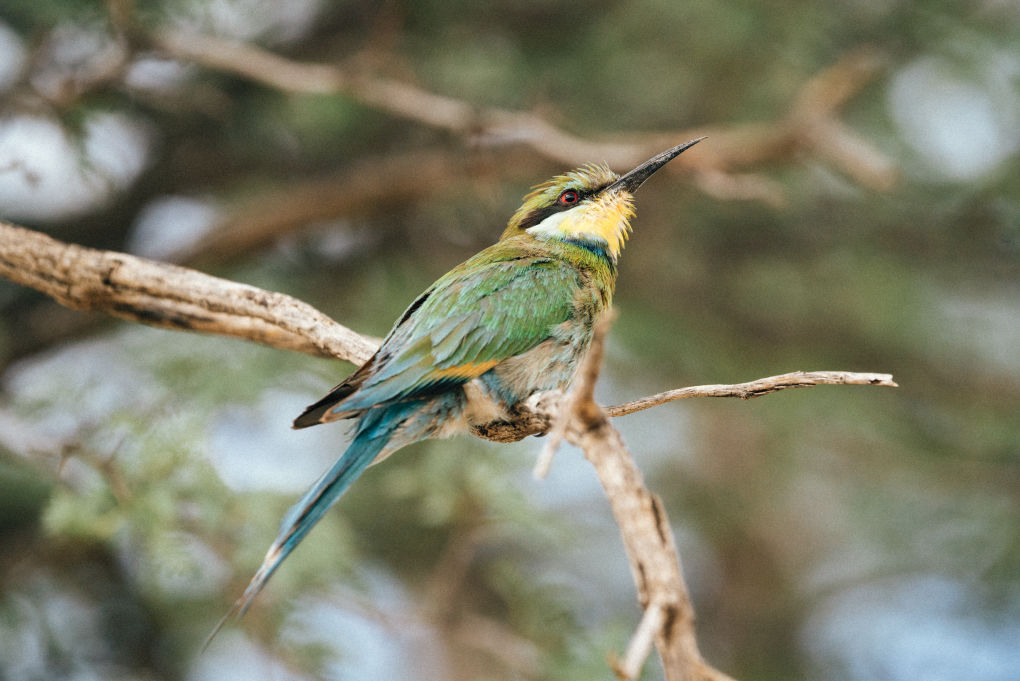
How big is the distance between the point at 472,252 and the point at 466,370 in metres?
2.35

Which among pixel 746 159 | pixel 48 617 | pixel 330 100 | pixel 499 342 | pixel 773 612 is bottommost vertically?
pixel 48 617

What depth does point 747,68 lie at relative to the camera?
16.3 ft

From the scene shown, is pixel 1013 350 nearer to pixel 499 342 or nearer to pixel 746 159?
pixel 746 159

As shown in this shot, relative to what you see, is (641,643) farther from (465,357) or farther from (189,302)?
(189,302)

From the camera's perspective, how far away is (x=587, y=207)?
3.13 meters

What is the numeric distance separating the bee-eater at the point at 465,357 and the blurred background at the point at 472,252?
2.65ft

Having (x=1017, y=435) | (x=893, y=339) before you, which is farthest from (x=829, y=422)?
(x=1017, y=435)

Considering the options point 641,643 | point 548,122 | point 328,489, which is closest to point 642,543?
point 641,643

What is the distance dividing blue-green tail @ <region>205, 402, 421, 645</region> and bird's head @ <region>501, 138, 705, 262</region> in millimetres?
1077

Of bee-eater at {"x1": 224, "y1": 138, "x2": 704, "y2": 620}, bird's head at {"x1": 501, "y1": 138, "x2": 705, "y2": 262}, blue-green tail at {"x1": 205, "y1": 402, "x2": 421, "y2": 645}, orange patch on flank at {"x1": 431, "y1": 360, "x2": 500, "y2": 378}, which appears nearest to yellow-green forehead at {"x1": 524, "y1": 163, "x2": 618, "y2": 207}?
bird's head at {"x1": 501, "y1": 138, "x2": 705, "y2": 262}

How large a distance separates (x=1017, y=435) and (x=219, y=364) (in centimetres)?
376

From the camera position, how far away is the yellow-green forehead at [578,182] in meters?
3.17

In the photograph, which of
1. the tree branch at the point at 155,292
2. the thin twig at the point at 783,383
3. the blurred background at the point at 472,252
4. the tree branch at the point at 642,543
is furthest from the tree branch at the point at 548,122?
the tree branch at the point at 642,543

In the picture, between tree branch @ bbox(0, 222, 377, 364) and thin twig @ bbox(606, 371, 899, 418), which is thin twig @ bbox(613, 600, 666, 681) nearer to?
thin twig @ bbox(606, 371, 899, 418)
